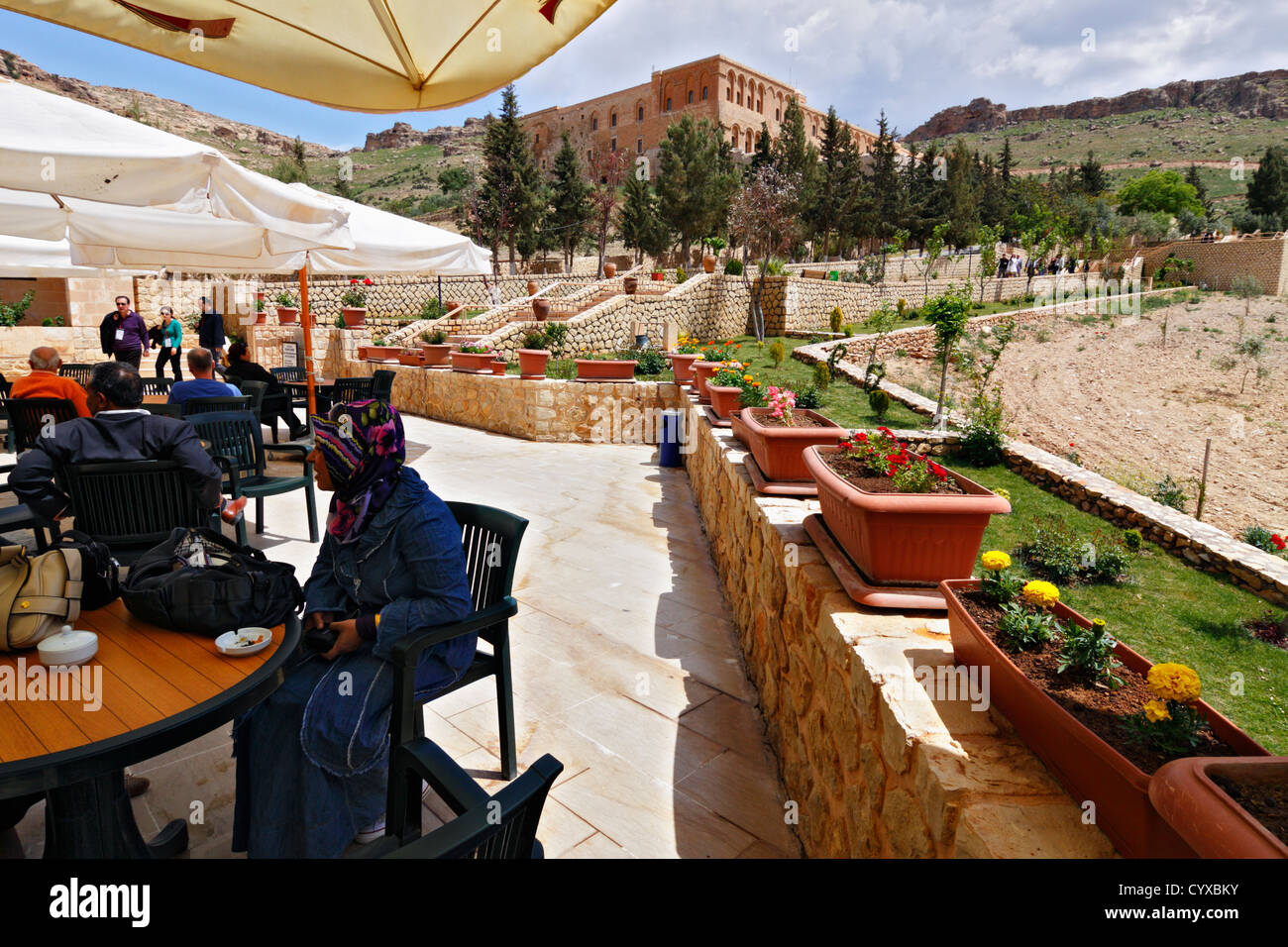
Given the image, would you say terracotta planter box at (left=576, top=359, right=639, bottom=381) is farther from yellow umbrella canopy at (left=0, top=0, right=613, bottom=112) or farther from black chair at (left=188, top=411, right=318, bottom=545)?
yellow umbrella canopy at (left=0, top=0, right=613, bottom=112)

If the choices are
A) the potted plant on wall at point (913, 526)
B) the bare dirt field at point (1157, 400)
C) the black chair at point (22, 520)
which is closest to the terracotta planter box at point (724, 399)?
the potted plant on wall at point (913, 526)

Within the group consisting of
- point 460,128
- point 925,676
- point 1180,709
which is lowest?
point 925,676

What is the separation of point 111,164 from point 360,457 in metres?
2.15

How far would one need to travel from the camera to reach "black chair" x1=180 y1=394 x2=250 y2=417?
15.6 feet

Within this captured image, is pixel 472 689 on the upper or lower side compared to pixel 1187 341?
lower

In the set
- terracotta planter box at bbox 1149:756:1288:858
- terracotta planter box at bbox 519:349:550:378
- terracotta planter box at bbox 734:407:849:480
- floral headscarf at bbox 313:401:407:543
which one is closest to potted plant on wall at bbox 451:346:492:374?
terracotta planter box at bbox 519:349:550:378

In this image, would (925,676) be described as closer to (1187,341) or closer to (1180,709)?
(1180,709)

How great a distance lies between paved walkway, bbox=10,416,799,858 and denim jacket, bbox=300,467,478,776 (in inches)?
23.1

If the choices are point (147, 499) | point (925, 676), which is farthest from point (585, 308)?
point (925, 676)

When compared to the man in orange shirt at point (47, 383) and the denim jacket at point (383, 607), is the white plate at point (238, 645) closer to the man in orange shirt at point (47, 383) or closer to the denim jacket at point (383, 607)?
the denim jacket at point (383, 607)

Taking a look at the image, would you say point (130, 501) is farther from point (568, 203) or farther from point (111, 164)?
point (568, 203)

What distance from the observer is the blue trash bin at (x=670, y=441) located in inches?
325

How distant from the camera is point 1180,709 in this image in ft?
4.07
